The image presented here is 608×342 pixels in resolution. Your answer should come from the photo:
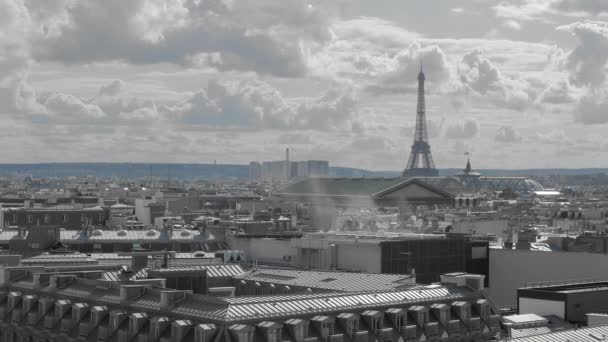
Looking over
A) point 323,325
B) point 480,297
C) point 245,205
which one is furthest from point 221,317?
point 245,205

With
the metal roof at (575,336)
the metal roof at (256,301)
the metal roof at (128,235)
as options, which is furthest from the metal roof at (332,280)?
the metal roof at (128,235)

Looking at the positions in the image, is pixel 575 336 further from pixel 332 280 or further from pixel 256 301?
pixel 332 280

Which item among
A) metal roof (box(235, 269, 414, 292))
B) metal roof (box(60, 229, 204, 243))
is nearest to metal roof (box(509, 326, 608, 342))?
metal roof (box(235, 269, 414, 292))

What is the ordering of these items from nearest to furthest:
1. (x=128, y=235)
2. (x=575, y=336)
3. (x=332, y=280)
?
1. (x=575, y=336)
2. (x=332, y=280)
3. (x=128, y=235)

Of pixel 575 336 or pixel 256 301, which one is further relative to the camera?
pixel 575 336

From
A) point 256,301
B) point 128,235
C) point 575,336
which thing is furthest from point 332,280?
point 128,235

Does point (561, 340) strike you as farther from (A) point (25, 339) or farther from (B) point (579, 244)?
(B) point (579, 244)

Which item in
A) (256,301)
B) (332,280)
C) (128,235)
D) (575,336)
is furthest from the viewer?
(128,235)
